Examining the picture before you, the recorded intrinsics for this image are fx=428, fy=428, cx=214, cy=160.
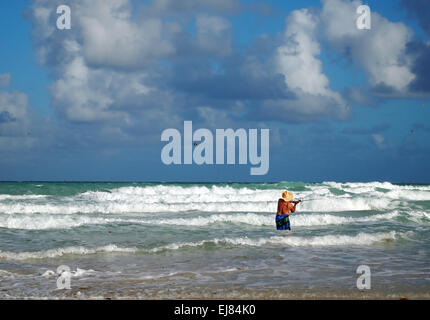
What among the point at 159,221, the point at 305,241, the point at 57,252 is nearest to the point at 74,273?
the point at 57,252

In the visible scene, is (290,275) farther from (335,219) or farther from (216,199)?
(216,199)

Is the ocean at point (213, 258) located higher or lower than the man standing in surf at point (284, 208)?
lower

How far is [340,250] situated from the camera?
11.6 meters

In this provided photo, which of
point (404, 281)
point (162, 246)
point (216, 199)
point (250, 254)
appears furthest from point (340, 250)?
point (216, 199)

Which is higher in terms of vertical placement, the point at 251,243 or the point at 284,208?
the point at 284,208

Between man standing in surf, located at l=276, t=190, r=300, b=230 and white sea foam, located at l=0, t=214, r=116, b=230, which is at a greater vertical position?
man standing in surf, located at l=276, t=190, r=300, b=230

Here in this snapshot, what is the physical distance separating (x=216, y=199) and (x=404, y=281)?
83.8 ft

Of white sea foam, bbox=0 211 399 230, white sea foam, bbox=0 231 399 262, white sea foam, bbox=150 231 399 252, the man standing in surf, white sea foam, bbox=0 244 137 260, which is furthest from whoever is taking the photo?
white sea foam, bbox=0 211 399 230

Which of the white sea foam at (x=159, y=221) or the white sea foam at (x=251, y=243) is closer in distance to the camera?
the white sea foam at (x=251, y=243)

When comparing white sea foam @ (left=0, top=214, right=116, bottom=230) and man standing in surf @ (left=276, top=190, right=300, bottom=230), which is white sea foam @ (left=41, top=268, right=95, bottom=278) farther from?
white sea foam @ (left=0, top=214, right=116, bottom=230)
